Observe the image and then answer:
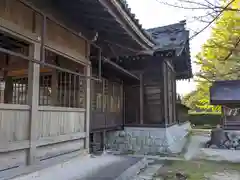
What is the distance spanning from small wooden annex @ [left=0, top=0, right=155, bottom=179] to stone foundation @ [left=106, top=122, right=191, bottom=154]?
3.43 m

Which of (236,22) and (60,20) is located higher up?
(236,22)

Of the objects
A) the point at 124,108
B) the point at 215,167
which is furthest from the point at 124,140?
the point at 215,167

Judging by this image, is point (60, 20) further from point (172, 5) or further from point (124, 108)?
point (124, 108)

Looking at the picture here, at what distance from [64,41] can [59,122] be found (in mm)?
1446

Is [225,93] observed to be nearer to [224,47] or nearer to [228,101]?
[228,101]

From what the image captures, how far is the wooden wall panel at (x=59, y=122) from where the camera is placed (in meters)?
3.68

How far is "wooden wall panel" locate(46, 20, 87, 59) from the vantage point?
153 inches

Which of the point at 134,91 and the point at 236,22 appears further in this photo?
the point at 134,91

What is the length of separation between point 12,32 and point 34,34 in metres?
0.43

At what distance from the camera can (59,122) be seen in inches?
161

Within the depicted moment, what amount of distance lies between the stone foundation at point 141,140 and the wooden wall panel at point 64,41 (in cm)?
466

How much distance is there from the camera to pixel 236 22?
7902 mm

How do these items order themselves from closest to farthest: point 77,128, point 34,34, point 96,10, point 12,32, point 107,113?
point 12,32, point 34,34, point 96,10, point 77,128, point 107,113

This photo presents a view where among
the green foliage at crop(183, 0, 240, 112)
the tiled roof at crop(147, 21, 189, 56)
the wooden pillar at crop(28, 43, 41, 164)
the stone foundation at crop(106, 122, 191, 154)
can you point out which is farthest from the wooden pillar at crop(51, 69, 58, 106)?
the tiled roof at crop(147, 21, 189, 56)
